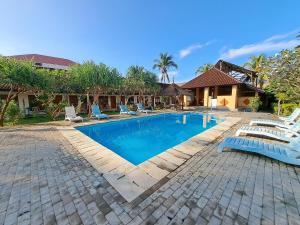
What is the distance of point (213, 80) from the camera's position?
20.4 m

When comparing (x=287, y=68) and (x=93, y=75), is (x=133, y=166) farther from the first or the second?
(x=93, y=75)

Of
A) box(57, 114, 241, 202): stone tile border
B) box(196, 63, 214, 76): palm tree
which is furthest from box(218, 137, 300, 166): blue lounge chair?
box(196, 63, 214, 76): palm tree

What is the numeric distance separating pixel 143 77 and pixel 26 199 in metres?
19.7

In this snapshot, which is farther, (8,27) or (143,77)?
(143,77)

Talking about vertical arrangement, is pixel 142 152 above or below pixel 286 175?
below

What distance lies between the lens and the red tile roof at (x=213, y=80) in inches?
738

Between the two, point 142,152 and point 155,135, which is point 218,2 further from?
point 142,152

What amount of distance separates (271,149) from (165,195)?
11.9 ft

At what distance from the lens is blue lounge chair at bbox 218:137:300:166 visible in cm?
361

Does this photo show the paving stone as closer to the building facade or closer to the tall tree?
the building facade

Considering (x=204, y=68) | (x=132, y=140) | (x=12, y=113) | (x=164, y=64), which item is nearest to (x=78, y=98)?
(x=12, y=113)

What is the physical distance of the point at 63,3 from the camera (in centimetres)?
953

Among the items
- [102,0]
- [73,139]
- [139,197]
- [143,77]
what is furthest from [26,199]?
[143,77]

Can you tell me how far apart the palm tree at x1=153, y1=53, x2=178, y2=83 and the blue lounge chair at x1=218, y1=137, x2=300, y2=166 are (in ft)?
104
